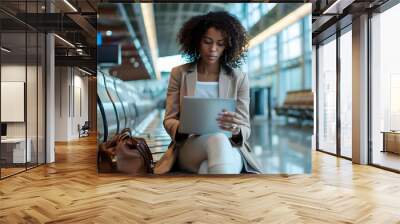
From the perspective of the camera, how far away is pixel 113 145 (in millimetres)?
4211

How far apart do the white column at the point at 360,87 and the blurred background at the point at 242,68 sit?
11.0 feet

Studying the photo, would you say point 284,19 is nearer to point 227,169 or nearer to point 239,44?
point 239,44

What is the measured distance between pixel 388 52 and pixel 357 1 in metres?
1.05

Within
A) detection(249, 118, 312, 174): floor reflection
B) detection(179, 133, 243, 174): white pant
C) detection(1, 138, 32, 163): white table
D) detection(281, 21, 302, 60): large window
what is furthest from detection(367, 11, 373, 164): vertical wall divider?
detection(1, 138, 32, 163): white table

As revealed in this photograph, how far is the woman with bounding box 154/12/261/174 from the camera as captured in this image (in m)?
3.44

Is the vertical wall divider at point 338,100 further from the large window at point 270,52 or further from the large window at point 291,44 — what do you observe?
the large window at point 270,52

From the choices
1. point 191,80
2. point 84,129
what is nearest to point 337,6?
point 191,80

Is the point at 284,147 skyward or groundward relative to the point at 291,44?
groundward

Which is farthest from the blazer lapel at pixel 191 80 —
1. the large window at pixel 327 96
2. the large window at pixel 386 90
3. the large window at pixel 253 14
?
the large window at pixel 327 96

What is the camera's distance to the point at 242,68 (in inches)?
148

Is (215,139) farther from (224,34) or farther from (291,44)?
(291,44)

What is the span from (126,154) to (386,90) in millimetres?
4594

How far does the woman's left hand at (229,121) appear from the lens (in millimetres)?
3307

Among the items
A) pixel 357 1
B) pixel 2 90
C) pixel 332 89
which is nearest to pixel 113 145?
pixel 2 90
